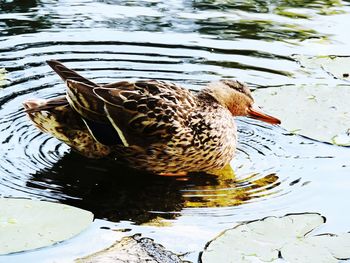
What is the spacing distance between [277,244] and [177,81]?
3.78 metres

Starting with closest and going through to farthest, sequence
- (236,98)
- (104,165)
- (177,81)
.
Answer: (104,165) → (236,98) → (177,81)

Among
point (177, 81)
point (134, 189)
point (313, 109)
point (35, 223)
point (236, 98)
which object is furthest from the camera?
point (177, 81)

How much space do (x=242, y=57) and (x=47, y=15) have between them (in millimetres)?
2798

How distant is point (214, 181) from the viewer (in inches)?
283

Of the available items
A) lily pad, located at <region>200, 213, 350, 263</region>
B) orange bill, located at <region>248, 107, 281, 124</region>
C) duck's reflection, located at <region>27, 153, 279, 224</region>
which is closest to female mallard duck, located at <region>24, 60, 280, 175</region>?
duck's reflection, located at <region>27, 153, 279, 224</region>

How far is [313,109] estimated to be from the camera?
825 cm

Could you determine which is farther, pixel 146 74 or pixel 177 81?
pixel 146 74

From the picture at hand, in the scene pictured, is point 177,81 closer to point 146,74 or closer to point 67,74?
point 146,74

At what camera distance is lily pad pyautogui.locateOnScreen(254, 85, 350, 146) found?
7.83 m

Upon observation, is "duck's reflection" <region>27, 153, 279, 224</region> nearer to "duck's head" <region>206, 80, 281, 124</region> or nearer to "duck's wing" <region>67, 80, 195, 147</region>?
"duck's wing" <region>67, 80, 195, 147</region>

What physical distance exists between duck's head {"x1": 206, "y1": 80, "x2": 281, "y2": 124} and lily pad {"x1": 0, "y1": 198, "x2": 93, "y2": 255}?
2058mm

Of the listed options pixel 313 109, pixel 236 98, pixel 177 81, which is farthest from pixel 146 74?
pixel 313 109

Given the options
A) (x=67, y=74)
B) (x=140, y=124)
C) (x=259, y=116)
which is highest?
(x=67, y=74)

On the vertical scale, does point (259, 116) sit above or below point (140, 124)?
below
